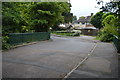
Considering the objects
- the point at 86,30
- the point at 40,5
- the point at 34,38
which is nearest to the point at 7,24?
the point at 34,38

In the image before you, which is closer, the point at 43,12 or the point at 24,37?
the point at 24,37

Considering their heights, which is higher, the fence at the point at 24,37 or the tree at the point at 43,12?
the tree at the point at 43,12

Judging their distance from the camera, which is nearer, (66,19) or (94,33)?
(94,33)

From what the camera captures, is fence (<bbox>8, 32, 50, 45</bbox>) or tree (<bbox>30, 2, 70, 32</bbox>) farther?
tree (<bbox>30, 2, 70, 32</bbox>)

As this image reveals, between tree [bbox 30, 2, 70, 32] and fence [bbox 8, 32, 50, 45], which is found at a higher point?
tree [bbox 30, 2, 70, 32]

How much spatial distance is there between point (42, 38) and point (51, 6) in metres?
4.88

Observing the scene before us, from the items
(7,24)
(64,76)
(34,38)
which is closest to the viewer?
(64,76)

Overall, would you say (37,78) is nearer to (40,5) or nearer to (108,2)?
(108,2)

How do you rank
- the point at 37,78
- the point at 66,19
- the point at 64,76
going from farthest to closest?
the point at 66,19
the point at 64,76
the point at 37,78

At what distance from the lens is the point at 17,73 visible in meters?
4.68

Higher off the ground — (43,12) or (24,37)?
(43,12)

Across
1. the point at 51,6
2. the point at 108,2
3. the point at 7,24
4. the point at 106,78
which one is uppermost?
the point at 51,6

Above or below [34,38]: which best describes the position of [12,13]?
above

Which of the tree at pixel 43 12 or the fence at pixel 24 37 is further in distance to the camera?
the tree at pixel 43 12
